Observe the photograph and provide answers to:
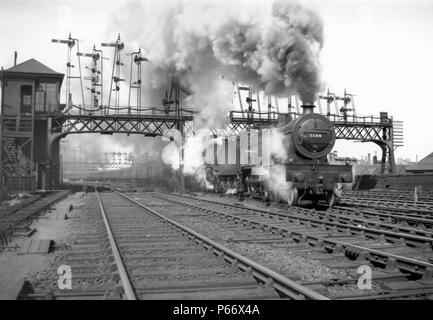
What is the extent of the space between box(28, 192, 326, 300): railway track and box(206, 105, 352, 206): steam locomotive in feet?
20.3

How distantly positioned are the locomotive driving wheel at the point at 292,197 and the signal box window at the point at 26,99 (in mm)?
23422

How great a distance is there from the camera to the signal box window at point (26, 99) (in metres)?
30.9

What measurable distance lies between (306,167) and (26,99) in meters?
24.8

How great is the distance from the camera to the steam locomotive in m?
13.7


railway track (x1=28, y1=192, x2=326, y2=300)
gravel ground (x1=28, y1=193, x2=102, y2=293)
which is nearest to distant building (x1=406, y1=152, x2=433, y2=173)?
gravel ground (x1=28, y1=193, x2=102, y2=293)

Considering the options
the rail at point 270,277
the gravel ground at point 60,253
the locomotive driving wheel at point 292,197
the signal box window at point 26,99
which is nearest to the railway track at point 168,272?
the rail at point 270,277

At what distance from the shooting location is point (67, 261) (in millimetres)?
6391

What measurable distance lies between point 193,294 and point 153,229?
514 cm

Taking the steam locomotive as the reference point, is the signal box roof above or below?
above

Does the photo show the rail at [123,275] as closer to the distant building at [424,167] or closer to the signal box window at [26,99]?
the signal box window at [26,99]

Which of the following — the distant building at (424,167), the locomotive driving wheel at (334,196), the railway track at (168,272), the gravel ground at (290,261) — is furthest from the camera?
the distant building at (424,167)

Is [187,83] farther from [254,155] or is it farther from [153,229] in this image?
[153,229]

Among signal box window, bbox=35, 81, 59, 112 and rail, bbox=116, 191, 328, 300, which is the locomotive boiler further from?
signal box window, bbox=35, 81, 59, 112
